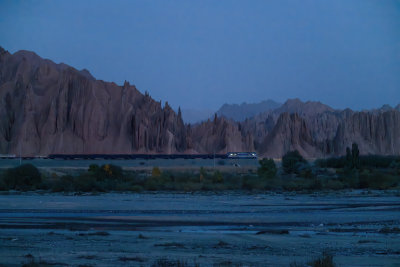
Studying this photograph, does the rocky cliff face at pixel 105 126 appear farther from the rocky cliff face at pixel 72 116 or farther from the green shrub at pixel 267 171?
the green shrub at pixel 267 171

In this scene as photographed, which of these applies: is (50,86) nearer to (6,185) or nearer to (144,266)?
(6,185)

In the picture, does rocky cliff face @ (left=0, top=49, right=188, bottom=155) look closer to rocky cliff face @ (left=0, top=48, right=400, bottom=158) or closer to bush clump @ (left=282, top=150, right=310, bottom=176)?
rocky cliff face @ (left=0, top=48, right=400, bottom=158)

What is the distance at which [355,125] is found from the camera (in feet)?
342

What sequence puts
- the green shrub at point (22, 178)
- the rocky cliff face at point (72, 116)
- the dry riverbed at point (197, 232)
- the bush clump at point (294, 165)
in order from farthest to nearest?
the rocky cliff face at point (72, 116), the bush clump at point (294, 165), the green shrub at point (22, 178), the dry riverbed at point (197, 232)

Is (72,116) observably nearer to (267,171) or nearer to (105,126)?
(105,126)

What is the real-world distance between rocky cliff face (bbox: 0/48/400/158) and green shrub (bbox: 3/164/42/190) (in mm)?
41716

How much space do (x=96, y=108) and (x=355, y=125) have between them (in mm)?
45587

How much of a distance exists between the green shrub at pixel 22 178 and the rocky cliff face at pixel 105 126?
4172cm

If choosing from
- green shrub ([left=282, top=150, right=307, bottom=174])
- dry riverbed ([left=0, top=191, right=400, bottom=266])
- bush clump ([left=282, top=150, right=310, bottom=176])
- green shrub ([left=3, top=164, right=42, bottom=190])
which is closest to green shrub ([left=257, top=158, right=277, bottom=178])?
bush clump ([left=282, top=150, right=310, bottom=176])

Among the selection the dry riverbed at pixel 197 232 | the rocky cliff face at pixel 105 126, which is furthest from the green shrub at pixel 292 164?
the rocky cliff face at pixel 105 126

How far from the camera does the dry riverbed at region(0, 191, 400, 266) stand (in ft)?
37.4

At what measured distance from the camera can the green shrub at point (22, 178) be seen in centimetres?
3628

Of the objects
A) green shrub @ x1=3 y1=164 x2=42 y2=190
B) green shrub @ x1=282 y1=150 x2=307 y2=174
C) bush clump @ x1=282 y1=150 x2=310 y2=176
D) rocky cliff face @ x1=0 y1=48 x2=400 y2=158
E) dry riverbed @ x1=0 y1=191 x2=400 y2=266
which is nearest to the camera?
dry riverbed @ x1=0 y1=191 x2=400 y2=266

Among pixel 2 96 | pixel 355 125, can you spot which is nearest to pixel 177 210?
pixel 2 96
